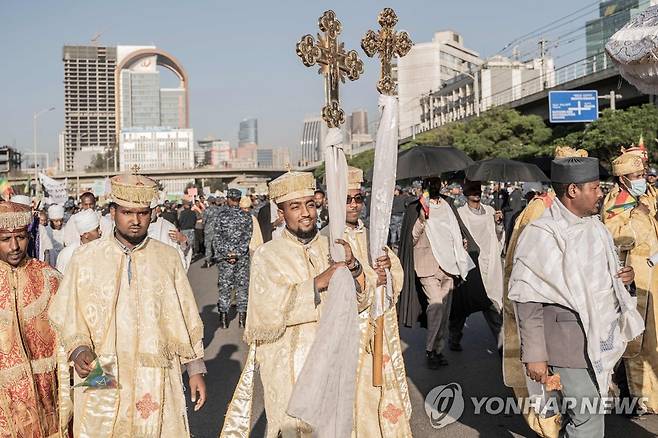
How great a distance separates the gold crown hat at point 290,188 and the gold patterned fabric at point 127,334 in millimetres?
743

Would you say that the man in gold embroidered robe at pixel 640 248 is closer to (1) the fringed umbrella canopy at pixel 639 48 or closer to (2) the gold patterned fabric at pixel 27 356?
(1) the fringed umbrella canopy at pixel 639 48

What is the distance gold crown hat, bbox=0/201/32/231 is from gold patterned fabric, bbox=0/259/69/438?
23 cm

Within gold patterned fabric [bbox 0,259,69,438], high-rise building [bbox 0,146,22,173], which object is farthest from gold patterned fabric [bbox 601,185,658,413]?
high-rise building [bbox 0,146,22,173]

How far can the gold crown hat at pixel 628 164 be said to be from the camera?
20.0 feet

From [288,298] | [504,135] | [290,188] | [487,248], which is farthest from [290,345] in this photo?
[504,135]

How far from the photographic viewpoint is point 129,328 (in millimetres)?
4180

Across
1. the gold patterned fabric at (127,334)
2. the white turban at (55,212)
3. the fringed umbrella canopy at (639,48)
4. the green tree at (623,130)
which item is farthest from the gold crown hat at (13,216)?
the green tree at (623,130)

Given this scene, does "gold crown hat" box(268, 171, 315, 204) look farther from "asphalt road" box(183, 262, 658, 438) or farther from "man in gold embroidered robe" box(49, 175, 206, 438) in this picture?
"asphalt road" box(183, 262, 658, 438)

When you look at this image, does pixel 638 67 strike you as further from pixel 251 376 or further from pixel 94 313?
pixel 94 313

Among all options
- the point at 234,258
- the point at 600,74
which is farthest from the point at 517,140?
the point at 234,258

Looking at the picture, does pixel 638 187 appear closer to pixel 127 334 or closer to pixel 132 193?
pixel 132 193

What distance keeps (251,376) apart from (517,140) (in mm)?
41793

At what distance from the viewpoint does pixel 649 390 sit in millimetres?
5945

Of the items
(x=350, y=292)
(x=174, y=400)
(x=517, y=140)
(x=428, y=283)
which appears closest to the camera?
(x=350, y=292)
